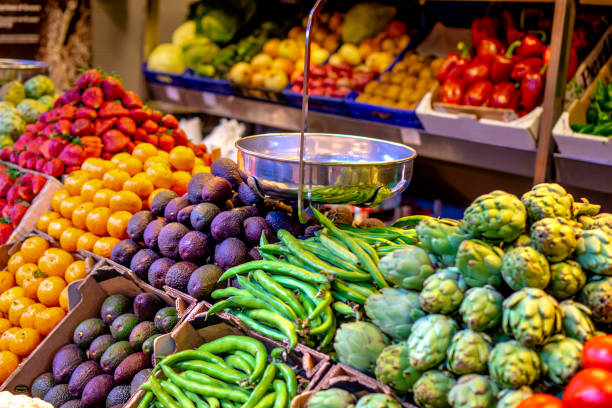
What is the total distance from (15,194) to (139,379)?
5.11ft

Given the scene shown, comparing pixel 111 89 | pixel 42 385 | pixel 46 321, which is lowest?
pixel 42 385

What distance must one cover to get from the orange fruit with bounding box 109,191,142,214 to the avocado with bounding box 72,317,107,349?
1.90 feet

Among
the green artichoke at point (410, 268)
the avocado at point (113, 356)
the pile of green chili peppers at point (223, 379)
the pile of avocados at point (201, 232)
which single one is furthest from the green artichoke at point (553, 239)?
the avocado at point (113, 356)

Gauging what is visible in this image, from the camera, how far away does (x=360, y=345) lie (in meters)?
1.48

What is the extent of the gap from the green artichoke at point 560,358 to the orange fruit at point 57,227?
213 centimetres

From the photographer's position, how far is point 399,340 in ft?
4.87

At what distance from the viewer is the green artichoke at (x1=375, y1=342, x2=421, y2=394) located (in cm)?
137

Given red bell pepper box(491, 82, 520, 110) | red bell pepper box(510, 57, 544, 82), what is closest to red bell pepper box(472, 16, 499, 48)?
red bell pepper box(510, 57, 544, 82)

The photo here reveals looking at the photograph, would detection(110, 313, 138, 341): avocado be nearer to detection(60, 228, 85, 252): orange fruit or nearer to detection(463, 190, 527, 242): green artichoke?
detection(60, 228, 85, 252): orange fruit

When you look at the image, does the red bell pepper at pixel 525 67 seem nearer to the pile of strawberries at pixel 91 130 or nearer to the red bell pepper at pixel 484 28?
the red bell pepper at pixel 484 28

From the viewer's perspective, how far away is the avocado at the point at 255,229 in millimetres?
2055

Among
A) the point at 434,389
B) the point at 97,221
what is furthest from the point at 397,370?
the point at 97,221

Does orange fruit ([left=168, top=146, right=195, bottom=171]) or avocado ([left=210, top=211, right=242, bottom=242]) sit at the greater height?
orange fruit ([left=168, top=146, right=195, bottom=171])

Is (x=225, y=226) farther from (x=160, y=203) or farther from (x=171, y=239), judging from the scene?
(x=160, y=203)
